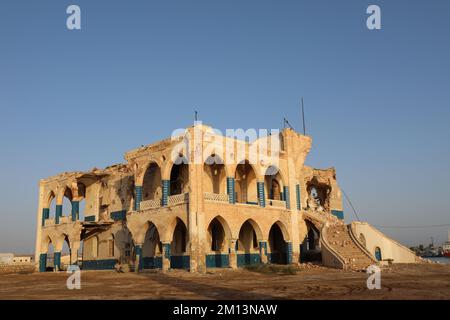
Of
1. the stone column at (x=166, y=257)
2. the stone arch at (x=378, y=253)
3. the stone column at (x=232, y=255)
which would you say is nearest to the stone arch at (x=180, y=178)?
the stone column at (x=166, y=257)

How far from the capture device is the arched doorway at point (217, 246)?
25.8 metres

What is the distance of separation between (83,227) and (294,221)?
15105 millimetres

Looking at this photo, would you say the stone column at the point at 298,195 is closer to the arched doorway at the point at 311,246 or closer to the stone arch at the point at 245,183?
the arched doorway at the point at 311,246

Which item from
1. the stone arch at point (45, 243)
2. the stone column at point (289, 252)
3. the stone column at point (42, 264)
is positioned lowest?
the stone column at point (42, 264)

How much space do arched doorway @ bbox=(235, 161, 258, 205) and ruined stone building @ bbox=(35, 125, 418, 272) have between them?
70 millimetres

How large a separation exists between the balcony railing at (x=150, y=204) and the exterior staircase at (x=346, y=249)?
10.8 m

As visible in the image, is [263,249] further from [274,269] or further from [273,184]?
[273,184]

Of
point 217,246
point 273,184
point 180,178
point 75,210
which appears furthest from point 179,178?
point 75,210

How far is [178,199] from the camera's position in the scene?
24.4 m

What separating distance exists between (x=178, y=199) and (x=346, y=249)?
10807mm

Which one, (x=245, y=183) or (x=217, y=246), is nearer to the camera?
(x=217, y=246)

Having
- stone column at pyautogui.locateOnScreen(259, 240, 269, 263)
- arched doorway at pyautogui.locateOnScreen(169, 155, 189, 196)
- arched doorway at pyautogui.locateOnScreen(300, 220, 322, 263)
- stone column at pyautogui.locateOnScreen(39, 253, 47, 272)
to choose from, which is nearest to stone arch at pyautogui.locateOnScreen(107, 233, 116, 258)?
stone column at pyautogui.locateOnScreen(39, 253, 47, 272)

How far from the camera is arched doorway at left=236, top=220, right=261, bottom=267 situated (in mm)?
28078
